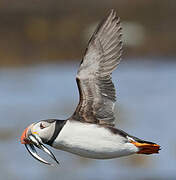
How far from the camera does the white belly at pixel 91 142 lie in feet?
26.9

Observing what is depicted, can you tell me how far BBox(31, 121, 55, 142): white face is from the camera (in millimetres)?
8227

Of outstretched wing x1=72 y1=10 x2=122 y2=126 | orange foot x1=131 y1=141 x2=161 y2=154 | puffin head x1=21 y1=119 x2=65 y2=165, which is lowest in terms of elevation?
orange foot x1=131 y1=141 x2=161 y2=154

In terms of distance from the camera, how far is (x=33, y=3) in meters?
24.5

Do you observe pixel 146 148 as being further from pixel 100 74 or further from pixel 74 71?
pixel 74 71

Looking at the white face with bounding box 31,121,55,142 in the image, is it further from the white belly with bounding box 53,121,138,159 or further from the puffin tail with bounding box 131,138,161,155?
the puffin tail with bounding box 131,138,161,155

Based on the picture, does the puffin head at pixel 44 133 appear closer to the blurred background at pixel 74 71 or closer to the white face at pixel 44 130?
the white face at pixel 44 130

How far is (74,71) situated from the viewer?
2042 cm

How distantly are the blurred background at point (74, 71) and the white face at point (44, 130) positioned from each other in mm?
5584

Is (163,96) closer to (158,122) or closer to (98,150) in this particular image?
(158,122)

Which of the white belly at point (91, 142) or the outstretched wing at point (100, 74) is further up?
the outstretched wing at point (100, 74)

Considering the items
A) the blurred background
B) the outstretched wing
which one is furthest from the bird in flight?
the blurred background

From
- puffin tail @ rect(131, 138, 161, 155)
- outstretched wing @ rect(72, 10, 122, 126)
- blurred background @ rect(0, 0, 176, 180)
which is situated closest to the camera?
puffin tail @ rect(131, 138, 161, 155)

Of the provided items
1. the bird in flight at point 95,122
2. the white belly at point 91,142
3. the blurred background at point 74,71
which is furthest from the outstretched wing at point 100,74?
the blurred background at point 74,71

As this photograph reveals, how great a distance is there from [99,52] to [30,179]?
590cm
